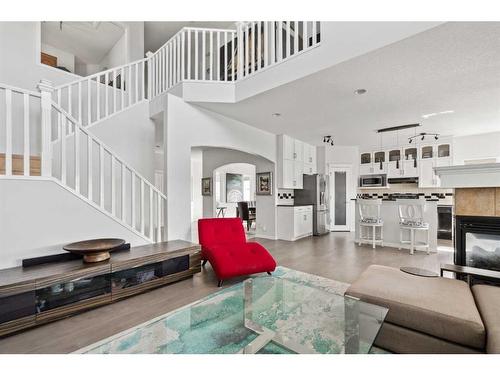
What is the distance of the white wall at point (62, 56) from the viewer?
17.8ft

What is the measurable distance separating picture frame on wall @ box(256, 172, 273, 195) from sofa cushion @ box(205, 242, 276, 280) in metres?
2.62

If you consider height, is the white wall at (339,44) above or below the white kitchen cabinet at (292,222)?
above

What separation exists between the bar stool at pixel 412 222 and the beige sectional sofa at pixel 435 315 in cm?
288

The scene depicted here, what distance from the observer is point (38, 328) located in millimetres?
1934

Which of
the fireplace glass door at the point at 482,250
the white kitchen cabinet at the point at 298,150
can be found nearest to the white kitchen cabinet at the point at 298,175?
the white kitchen cabinet at the point at 298,150

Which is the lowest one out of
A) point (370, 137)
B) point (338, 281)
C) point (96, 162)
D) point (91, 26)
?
point (338, 281)

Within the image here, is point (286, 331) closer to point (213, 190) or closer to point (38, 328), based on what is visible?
point (38, 328)

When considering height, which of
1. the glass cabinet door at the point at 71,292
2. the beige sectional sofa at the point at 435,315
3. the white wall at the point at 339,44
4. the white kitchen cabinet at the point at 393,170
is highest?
the white wall at the point at 339,44

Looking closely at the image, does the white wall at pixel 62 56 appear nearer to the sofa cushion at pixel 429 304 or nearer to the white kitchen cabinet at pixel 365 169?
the sofa cushion at pixel 429 304

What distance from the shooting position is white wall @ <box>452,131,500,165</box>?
5.41 metres

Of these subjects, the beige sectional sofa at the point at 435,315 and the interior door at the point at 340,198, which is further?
the interior door at the point at 340,198

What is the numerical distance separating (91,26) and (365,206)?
716 cm

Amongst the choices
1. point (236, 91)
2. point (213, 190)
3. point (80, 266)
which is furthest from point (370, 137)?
point (80, 266)

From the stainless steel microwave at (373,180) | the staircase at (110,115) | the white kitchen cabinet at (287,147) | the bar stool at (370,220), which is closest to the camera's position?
the staircase at (110,115)
